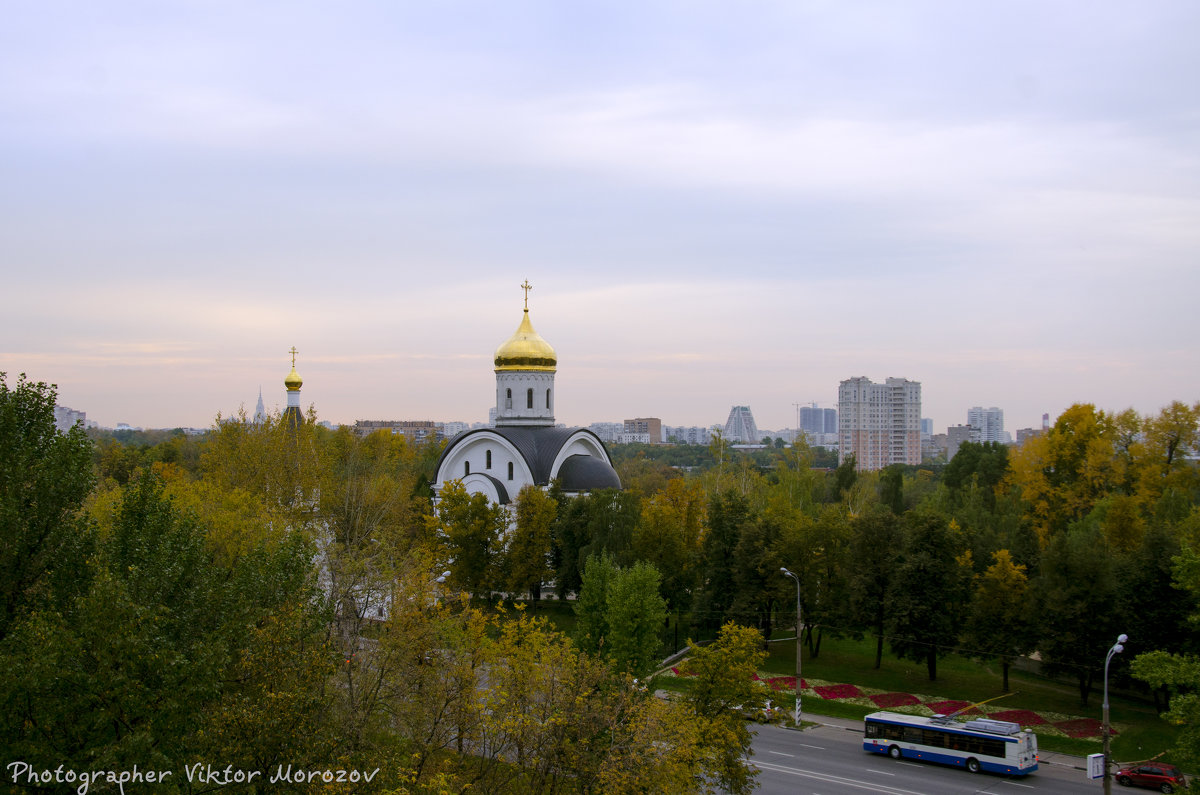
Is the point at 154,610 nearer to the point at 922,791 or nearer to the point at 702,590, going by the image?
the point at 922,791

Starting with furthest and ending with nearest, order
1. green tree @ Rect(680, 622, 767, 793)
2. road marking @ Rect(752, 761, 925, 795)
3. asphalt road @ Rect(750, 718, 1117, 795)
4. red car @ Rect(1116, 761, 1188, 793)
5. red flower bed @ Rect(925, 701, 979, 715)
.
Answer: red flower bed @ Rect(925, 701, 979, 715) → asphalt road @ Rect(750, 718, 1117, 795) → road marking @ Rect(752, 761, 925, 795) → red car @ Rect(1116, 761, 1188, 793) → green tree @ Rect(680, 622, 767, 793)

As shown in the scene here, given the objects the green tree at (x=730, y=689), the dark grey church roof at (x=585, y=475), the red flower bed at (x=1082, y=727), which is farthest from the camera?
the dark grey church roof at (x=585, y=475)

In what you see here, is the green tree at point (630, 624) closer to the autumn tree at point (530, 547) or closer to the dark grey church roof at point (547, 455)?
the autumn tree at point (530, 547)

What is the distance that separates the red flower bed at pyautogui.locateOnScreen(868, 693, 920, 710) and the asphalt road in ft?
9.67

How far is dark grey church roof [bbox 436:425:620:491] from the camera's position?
3972 centimetres

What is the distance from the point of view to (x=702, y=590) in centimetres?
3077

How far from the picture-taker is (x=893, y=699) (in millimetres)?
24984

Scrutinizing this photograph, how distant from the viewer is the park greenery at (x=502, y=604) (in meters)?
9.69

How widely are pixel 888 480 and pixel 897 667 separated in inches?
904

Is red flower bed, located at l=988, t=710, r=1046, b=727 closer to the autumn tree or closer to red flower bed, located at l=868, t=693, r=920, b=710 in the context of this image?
red flower bed, located at l=868, t=693, r=920, b=710

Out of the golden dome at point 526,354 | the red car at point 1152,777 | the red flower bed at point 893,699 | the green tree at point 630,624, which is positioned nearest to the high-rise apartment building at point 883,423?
the golden dome at point 526,354

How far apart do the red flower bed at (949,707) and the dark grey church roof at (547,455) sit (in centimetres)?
1724

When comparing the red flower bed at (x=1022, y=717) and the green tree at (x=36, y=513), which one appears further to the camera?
the red flower bed at (x=1022, y=717)

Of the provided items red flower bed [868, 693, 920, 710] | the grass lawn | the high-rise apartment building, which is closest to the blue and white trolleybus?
the grass lawn
